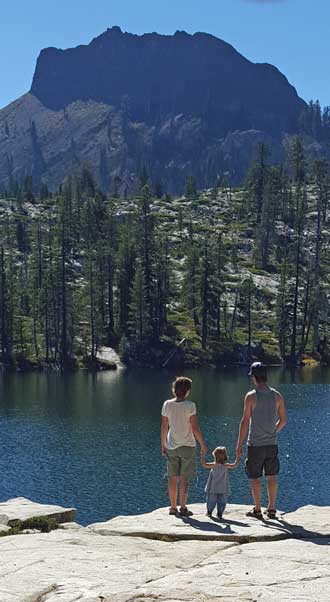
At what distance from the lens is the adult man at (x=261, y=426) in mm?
17094

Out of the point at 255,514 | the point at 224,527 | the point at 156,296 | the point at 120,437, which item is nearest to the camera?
the point at 224,527

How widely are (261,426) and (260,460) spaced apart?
0.83 meters

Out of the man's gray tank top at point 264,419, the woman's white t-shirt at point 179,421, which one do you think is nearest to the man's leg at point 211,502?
the woman's white t-shirt at point 179,421

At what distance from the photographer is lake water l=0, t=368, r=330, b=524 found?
45.2 m

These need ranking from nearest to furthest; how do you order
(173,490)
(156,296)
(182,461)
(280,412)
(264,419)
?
(264,419) < (280,412) < (182,461) < (173,490) < (156,296)

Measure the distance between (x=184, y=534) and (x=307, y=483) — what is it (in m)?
32.6

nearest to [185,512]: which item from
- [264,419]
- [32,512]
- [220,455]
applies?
[220,455]

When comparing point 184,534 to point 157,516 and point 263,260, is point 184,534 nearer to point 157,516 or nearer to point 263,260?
point 157,516

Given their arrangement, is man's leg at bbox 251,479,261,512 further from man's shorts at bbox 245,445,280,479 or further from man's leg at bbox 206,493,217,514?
man's leg at bbox 206,493,217,514

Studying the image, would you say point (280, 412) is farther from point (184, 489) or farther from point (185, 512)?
point (185, 512)

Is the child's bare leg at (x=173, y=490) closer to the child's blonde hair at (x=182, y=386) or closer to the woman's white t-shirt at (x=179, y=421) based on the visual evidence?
the woman's white t-shirt at (x=179, y=421)

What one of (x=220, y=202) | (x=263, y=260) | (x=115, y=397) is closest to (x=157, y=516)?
(x=115, y=397)

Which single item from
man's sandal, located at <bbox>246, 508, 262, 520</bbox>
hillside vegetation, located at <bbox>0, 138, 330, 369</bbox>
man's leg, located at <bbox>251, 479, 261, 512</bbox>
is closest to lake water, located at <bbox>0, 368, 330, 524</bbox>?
hillside vegetation, located at <bbox>0, 138, 330, 369</bbox>

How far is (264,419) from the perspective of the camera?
17.2m
